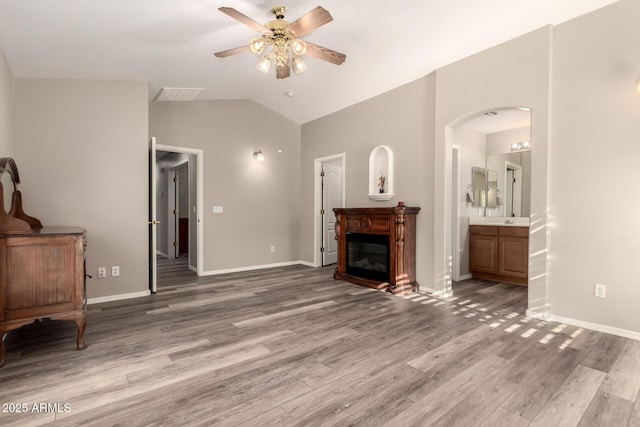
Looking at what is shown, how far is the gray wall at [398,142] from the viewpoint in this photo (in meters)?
4.28

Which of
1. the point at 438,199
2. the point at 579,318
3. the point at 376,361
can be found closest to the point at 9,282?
the point at 376,361

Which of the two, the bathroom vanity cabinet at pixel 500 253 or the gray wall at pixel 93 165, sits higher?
the gray wall at pixel 93 165

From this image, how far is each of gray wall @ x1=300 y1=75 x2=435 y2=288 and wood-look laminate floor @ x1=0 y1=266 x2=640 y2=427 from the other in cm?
118

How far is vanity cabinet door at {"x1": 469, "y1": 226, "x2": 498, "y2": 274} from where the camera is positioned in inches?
195

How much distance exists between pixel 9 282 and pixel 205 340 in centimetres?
143

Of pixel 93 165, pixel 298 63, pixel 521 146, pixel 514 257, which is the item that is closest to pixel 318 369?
pixel 298 63

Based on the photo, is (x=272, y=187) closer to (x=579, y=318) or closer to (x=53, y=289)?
(x=53, y=289)

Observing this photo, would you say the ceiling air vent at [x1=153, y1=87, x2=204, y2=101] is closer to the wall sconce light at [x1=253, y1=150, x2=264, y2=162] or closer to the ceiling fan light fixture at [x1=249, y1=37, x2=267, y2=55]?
the wall sconce light at [x1=253, y1=150, x2=264, y2=162]

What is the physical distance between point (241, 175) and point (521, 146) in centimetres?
472

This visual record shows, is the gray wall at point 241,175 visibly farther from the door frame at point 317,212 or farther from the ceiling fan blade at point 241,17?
the ceiling fan blade at point 241,17

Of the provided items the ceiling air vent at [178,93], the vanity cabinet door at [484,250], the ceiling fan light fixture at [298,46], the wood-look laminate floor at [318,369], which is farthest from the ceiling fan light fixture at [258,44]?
the vanity cabinet door at [484,250]

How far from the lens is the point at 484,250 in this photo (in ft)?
16.6

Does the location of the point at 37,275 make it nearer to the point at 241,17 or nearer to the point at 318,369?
the point at 318,369

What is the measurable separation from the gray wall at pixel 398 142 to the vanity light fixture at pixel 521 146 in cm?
198
